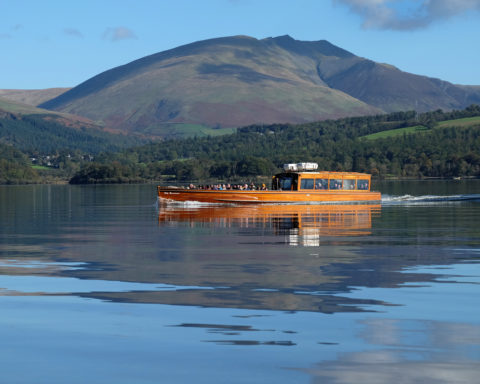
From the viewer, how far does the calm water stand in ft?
52.6

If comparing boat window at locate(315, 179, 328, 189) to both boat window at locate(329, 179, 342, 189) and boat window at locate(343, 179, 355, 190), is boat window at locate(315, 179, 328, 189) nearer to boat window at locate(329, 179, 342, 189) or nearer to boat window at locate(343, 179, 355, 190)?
boat window at locate(329, 179, 342, 189)

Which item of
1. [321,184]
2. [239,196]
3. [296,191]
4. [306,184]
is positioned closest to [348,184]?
[321,184]

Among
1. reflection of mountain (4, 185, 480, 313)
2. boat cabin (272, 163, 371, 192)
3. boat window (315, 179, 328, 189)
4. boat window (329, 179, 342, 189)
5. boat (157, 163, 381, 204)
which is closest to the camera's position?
reflection of mountain (4, 185, 480, 313)

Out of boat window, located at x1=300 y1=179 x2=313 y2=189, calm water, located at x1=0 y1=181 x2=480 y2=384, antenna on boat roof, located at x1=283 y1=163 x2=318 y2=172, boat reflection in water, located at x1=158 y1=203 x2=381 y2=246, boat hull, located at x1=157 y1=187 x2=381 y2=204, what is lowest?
calm water, located at x1=0 y1=181 x2=480 y2=384

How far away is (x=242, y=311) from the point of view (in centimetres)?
2152

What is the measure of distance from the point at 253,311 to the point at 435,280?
344 inches

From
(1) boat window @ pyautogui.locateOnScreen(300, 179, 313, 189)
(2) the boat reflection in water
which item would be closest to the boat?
(1) boat window @ pyautogui.locateOnScreen(300, 179, 313, 189)

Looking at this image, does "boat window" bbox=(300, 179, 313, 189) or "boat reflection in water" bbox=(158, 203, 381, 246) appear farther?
"boat window" bbox=(300, 179, 313, 189)

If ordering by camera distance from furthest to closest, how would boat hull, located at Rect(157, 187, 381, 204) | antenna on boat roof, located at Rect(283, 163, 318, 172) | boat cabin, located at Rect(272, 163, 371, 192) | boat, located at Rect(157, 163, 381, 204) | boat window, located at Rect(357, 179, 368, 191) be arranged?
1. boat window, located at Rect(357, 179, 368, 191)
2. antenna on boat roof, located at Rect(283, 163, 318, 172)
3. boat cabin, located at Rect(272, 163, 371, 192)
4. boat, located at Rect(157, 163, 381, 204)
5. boat hull, located at Rect(157, 187, 381, 204)

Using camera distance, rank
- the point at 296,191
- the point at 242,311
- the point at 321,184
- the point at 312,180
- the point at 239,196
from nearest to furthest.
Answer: the point at 242,311 < the point at 239,196 < the point at 296,191 < the point at 312,180 < the point at 321,184

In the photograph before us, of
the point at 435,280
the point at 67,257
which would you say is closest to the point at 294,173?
the point at 67,257

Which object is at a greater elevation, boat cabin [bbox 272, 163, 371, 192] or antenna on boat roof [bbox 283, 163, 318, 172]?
antenna on boat roof [bbox 283, 163, 318, 172]

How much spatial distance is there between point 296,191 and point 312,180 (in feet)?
14.1

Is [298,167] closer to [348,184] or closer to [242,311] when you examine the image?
[348,184]
